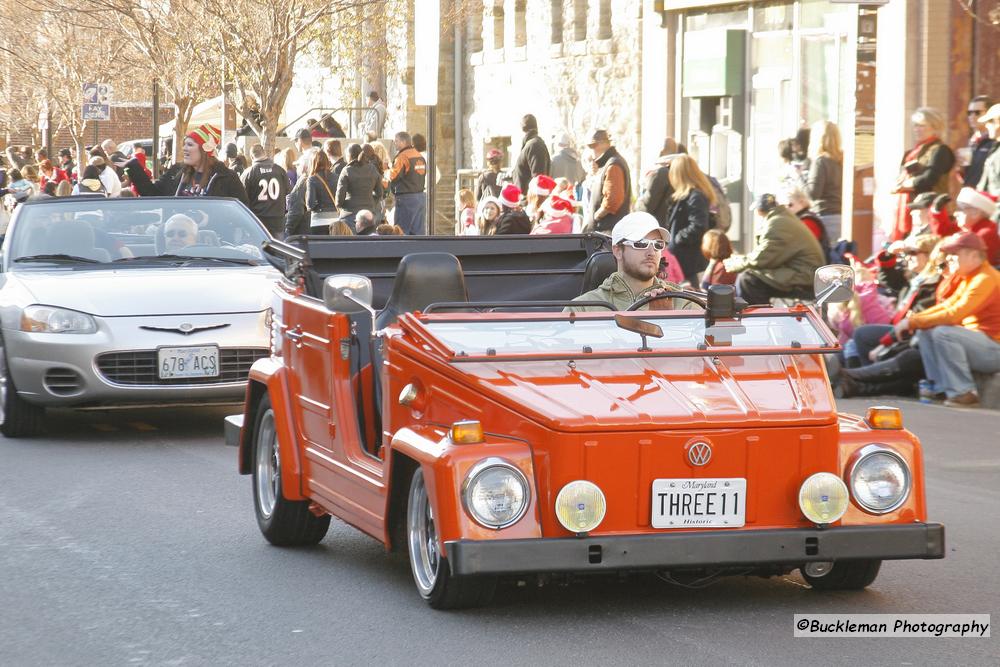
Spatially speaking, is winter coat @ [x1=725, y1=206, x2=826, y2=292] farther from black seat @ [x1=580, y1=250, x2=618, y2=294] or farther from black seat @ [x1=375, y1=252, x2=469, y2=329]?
black seat @ [x1=375, y1=252, x2=469, y2=329]

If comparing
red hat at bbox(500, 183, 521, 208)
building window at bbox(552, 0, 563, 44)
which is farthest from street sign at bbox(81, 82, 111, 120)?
red hat at bbox(500, 183, 521, 208)

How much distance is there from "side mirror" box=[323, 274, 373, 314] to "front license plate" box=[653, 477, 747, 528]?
1430 millimetres

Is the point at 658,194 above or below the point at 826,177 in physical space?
below

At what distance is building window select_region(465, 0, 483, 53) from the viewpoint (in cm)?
3956

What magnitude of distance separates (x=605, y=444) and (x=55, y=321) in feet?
21.9

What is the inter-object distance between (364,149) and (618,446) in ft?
56.9

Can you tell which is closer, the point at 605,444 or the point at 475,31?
the point at 605,444

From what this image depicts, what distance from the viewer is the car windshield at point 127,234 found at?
13.0 meters

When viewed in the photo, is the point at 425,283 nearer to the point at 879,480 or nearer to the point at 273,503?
the point at 273,503

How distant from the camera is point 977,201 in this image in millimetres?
14328

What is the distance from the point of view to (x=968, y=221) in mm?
14406

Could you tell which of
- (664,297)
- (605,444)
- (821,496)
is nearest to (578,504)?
(605,444)

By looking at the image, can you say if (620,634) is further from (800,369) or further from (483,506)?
(800,369)

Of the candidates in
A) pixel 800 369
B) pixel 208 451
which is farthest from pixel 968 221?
pixel 800 369
